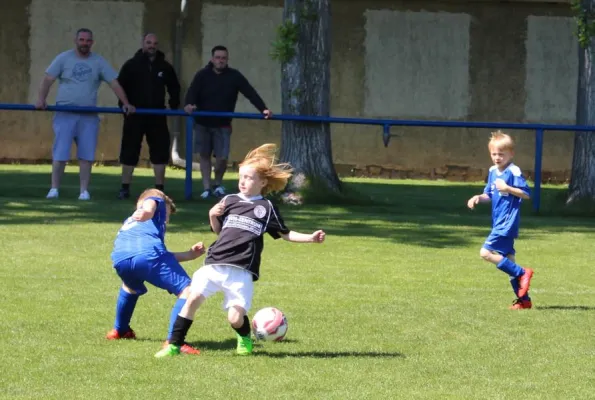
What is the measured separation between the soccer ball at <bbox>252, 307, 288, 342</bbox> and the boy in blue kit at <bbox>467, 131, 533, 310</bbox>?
2.35 metres

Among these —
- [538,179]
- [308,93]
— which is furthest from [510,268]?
[308,93]

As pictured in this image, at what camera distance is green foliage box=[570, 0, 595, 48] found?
16703 mm

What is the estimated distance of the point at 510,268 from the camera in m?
9.85

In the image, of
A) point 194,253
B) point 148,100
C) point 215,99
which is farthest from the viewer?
point 215,99

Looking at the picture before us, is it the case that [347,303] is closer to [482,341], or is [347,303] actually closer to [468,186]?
[482,341]

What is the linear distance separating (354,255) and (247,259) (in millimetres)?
5066

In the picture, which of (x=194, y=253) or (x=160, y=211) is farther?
(x=160, y=211)

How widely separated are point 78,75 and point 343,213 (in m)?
3.77

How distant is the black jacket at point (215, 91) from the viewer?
17.3m

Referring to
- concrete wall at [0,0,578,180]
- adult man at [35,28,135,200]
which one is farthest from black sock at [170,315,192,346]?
concrete wall at [0,0,578,180]

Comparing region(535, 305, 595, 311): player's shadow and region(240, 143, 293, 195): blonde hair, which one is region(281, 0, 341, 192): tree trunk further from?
region(240, 143, 293, 195): blonde hair

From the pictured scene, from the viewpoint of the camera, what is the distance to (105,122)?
80.3ft

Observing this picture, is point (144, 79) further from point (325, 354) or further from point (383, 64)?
point (325, 354)

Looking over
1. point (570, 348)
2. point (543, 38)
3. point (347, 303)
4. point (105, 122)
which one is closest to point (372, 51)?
point (543, 38)
